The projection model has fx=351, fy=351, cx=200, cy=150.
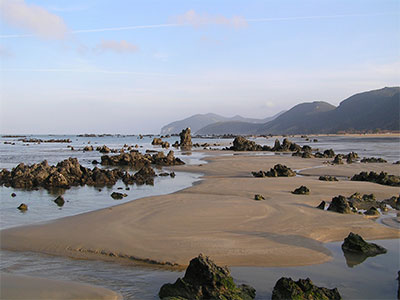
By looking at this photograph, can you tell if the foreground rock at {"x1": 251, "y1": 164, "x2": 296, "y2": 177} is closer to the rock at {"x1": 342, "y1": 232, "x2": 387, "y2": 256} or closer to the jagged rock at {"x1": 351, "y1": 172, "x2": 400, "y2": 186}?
the jagged rock at {"x1": 351, "y1": 172, "x2": 400, "y2": 186}

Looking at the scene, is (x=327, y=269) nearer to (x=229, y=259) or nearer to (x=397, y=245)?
(x=229, y=259)

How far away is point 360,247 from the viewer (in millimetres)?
8281

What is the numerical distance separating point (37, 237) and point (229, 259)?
525 cm

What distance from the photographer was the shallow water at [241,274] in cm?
A: 639

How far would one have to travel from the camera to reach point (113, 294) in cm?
618

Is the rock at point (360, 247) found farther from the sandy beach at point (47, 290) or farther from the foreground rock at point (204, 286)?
the sandy beach at point (47, 290)

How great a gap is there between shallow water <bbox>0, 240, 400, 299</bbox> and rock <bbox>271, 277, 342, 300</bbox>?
0.32m

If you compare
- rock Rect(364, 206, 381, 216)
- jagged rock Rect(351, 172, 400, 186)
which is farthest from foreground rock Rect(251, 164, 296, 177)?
rock Rect(364, 206, 381, 216)

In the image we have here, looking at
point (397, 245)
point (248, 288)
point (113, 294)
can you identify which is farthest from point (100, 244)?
point (397, 245)

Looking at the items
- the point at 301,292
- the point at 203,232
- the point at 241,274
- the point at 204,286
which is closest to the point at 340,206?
the point at 203,232

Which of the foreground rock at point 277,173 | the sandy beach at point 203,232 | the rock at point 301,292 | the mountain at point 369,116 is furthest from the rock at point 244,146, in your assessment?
the mountain at point 369,116

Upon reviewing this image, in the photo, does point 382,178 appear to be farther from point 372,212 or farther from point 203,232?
point 203,232

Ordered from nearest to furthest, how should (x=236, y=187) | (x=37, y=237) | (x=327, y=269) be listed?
(x=327, y=269) < (x=37, y=237) < (x=236, y=187)

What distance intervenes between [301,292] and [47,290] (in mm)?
4397
